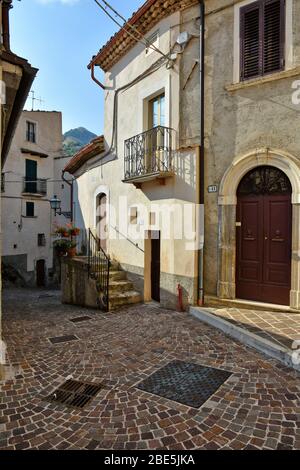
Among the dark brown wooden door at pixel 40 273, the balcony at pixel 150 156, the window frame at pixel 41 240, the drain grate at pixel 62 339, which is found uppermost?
the balcony at pixel 150 156

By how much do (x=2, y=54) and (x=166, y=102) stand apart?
4.56m

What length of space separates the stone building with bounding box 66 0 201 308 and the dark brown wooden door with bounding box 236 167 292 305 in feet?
3.81

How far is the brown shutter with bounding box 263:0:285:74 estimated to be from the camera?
20.6 feet

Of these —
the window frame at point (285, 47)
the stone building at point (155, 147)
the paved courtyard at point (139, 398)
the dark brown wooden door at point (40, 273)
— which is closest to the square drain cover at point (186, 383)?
the paved courtyard at point (139, 398)

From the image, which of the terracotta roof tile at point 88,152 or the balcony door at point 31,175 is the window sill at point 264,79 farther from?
the balcony door at point 31,175

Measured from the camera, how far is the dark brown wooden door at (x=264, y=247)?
6.49 meters

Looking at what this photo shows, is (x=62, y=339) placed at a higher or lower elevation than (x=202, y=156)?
lower

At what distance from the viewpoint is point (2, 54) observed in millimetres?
4367

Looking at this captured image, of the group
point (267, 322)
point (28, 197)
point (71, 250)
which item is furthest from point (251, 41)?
point (28, 197)

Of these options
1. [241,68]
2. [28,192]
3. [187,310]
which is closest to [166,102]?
[241,68]

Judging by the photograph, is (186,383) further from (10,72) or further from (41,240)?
(41,240)

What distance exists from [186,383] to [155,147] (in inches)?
245

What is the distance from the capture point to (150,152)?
8.55 meters

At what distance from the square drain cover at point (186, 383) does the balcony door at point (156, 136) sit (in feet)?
16.9
